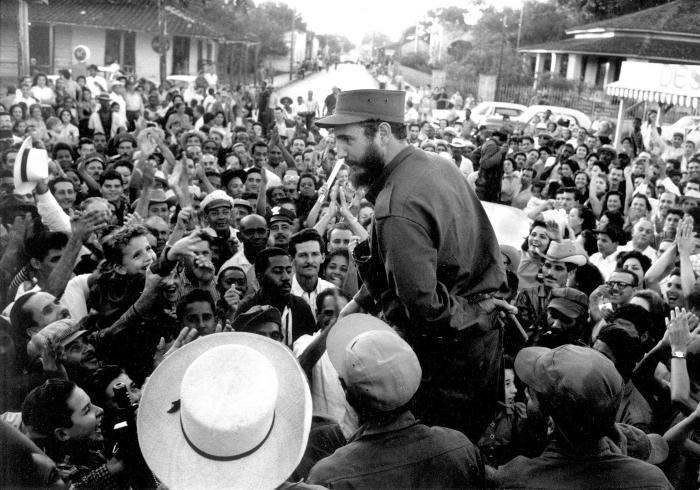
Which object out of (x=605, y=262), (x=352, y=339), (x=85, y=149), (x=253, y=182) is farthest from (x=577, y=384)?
(x=85, y=149)

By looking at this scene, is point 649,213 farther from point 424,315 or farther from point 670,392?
point 424,315

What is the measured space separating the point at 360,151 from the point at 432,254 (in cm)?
54

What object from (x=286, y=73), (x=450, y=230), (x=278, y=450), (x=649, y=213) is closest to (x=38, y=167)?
(x=450, y=230)

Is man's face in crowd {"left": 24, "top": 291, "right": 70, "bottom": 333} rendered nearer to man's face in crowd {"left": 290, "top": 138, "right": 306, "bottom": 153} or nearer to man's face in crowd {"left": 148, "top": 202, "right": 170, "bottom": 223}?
man's face in crowd {"left": 148, "top": 202, "right": 170, "bottom": 223}

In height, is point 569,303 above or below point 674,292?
above

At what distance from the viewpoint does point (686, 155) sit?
494 inches

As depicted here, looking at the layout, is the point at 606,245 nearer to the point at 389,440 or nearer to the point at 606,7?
the point at 389,440

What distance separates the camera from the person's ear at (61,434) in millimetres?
3236

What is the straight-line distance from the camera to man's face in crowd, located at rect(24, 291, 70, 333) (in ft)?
13.5

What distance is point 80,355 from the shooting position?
398cm

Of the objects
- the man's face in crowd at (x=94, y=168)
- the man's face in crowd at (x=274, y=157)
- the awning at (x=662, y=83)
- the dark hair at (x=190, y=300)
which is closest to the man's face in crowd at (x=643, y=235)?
the dark hair at (x=190, y=300)

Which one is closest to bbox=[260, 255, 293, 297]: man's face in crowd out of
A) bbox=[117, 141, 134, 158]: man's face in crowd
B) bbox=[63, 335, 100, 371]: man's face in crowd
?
bbox=[63, 335, 100, 371]: man's face in crowd

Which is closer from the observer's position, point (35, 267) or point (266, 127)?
point (35, 267)

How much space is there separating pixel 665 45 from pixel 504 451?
32.9m
